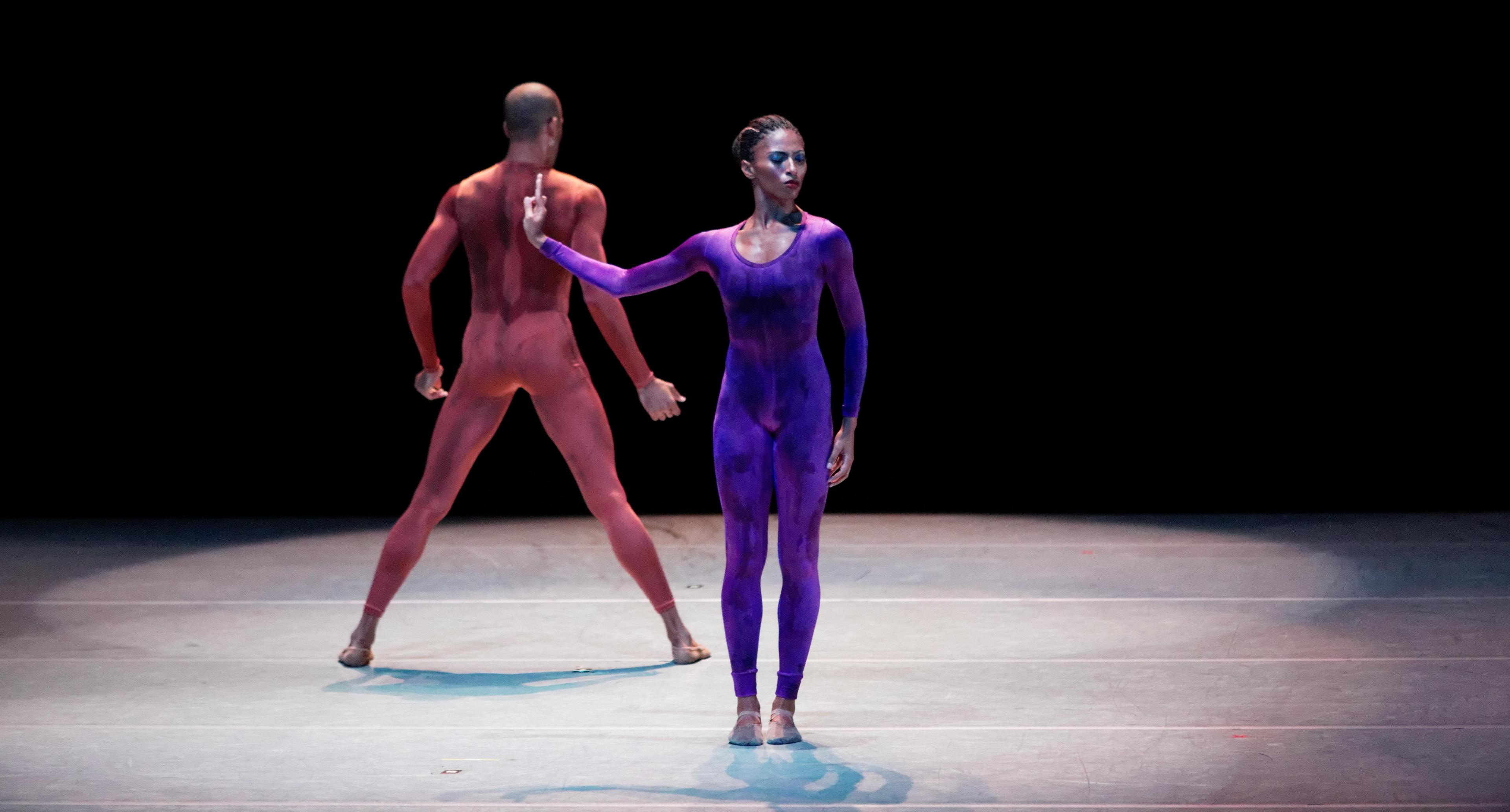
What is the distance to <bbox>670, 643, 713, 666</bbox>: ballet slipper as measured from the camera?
4.71 m

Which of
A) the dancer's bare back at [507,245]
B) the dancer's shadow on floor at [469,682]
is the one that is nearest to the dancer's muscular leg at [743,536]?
the dancer's shadow on floor at [469,682]

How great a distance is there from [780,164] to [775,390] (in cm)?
50

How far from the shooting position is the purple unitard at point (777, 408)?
12.0 ft

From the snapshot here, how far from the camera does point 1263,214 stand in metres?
8.07

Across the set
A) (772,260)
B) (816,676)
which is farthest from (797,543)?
(816,676)

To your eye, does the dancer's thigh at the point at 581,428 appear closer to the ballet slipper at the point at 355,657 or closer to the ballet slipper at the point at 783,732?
the ballet slipper at the point at 355,657

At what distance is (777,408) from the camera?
370cm

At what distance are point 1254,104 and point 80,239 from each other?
5714 mm

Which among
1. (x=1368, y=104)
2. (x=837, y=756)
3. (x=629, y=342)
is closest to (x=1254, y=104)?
(x=1368, y=104)

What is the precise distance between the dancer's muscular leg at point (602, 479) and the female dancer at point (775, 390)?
0.94 m

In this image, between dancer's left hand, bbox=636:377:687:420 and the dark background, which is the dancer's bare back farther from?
the dark background

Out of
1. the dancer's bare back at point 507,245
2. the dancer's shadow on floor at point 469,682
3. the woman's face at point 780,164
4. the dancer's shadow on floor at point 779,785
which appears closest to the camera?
the dancer's shadow on floor at point 779,785

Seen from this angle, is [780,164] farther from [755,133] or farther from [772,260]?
[772,260]

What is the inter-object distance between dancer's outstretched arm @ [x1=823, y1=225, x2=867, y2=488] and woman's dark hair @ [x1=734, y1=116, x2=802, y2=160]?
26 centimetres
